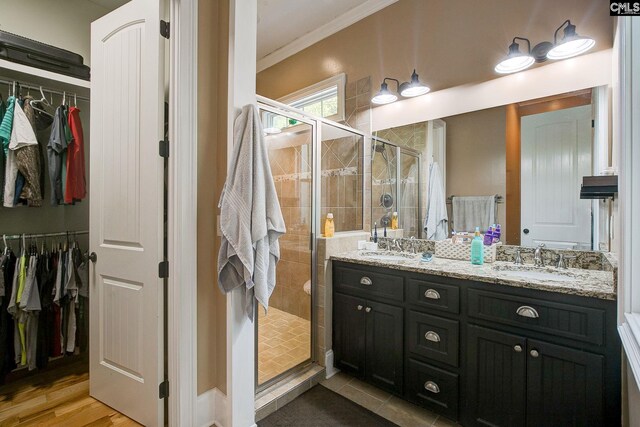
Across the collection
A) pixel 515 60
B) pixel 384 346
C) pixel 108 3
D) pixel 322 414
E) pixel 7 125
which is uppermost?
pixel 108 3

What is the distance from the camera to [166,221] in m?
1.64

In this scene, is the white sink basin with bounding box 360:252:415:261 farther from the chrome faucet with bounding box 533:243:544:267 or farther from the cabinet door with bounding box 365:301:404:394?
the chrome faucet with bounding box 533:243:544:267

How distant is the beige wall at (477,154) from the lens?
82.8 inches

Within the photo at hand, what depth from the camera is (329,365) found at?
222 cm

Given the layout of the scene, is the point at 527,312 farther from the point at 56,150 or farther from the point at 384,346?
the point at 56,150

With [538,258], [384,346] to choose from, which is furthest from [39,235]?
[538,258]

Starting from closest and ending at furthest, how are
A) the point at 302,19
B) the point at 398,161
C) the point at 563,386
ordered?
the point at 563,386 → the point at 398,161 → the point at 302,19

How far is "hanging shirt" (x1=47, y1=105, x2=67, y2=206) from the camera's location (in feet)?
6.81

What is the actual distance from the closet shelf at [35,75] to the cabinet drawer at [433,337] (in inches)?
110

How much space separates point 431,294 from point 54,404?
7.93ft

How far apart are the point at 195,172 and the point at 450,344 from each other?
1698 mm

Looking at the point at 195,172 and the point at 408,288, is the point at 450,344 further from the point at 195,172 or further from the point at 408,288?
the point at 195,172

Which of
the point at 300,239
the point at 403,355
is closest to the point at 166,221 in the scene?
the point at 300,239

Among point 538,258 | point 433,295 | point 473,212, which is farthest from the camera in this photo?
point 473,212
